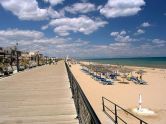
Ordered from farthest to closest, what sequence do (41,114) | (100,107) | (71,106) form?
(100,107), (71,106), (41,114)

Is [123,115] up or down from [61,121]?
down

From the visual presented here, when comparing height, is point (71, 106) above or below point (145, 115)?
above

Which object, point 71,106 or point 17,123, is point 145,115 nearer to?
point 71,106

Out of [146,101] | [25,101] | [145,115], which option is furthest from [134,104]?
[25,101]

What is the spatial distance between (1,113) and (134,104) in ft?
51.5

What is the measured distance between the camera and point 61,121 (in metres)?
7.59

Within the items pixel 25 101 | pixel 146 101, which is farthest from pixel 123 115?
pixel 25 101

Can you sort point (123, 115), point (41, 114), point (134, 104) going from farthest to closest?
point (134, 104) < point (123, 115) < point (41, 114)

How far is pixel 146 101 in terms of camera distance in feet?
80.6

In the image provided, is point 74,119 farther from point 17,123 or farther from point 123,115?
point 123,115

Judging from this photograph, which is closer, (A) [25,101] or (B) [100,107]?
(A) [25,101]

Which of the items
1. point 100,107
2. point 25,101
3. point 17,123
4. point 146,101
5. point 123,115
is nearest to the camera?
point 17,123

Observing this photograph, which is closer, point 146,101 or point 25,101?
point 25,101

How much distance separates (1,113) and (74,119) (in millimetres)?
2725
